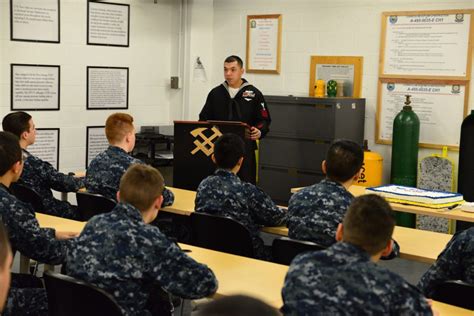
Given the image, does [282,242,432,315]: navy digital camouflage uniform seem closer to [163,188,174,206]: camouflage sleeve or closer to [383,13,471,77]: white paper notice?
[163,188,174,206]: camouflage sleeve

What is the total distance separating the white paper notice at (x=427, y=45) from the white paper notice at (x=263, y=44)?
1447 millimetres

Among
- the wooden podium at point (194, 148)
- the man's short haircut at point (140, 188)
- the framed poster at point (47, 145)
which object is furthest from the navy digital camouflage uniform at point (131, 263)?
the framed poster at point (47, 145)

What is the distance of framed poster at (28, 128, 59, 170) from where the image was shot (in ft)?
24.6

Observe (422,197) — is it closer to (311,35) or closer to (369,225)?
(369,225)

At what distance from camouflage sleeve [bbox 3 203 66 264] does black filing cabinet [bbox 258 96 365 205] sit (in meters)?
4.42

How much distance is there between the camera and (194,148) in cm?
593

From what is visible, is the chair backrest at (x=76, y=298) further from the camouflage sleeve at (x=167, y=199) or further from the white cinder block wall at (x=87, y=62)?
the white cinder block wall at (x=87, y=62)

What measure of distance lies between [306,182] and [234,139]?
3.51 m

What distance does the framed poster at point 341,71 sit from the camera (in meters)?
7.77

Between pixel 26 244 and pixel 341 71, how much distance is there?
5.11 meters

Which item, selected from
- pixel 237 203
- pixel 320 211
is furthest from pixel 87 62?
pixel 320 211

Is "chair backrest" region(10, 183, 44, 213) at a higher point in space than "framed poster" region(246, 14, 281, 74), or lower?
lower

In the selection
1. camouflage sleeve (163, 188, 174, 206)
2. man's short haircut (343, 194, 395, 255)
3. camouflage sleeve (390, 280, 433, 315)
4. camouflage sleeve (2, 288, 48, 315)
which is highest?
man's short haircut (343, 194, 395, 255)

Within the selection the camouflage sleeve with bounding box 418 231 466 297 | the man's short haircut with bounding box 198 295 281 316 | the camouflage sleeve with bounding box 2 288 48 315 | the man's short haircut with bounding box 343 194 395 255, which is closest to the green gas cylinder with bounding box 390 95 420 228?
the camouflage sleeve with bounding box 418 231 466 297
